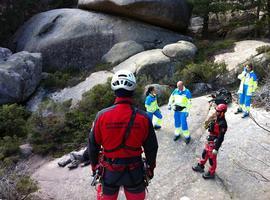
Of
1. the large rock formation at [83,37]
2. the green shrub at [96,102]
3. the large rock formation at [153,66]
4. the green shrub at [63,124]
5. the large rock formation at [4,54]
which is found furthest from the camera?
the large rock formation at [83,37]

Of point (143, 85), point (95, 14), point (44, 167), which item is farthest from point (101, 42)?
point (44, 167)

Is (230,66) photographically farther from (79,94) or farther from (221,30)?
(79,94)

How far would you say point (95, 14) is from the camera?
22.7m

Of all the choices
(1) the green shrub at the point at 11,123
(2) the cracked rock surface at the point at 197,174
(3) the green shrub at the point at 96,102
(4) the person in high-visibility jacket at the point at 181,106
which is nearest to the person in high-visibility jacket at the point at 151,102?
(4) the person in high-visibility jacket at the point at 181,106

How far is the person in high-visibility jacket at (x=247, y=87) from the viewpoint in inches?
484

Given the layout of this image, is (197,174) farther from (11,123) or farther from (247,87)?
(11,123)

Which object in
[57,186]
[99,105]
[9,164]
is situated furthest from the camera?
[99,105]

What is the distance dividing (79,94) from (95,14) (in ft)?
22.2

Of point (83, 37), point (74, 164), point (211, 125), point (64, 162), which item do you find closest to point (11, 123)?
point (64, 162)

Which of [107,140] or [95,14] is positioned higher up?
[107,140]

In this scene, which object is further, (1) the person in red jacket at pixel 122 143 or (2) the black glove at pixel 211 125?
(2) the black glove at pixel 211 125

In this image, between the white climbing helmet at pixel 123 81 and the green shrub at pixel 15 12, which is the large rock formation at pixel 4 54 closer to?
the green shrub at pixel 15 12

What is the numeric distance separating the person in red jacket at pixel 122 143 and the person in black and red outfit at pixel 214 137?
11.4 ft

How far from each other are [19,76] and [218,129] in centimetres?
1198
